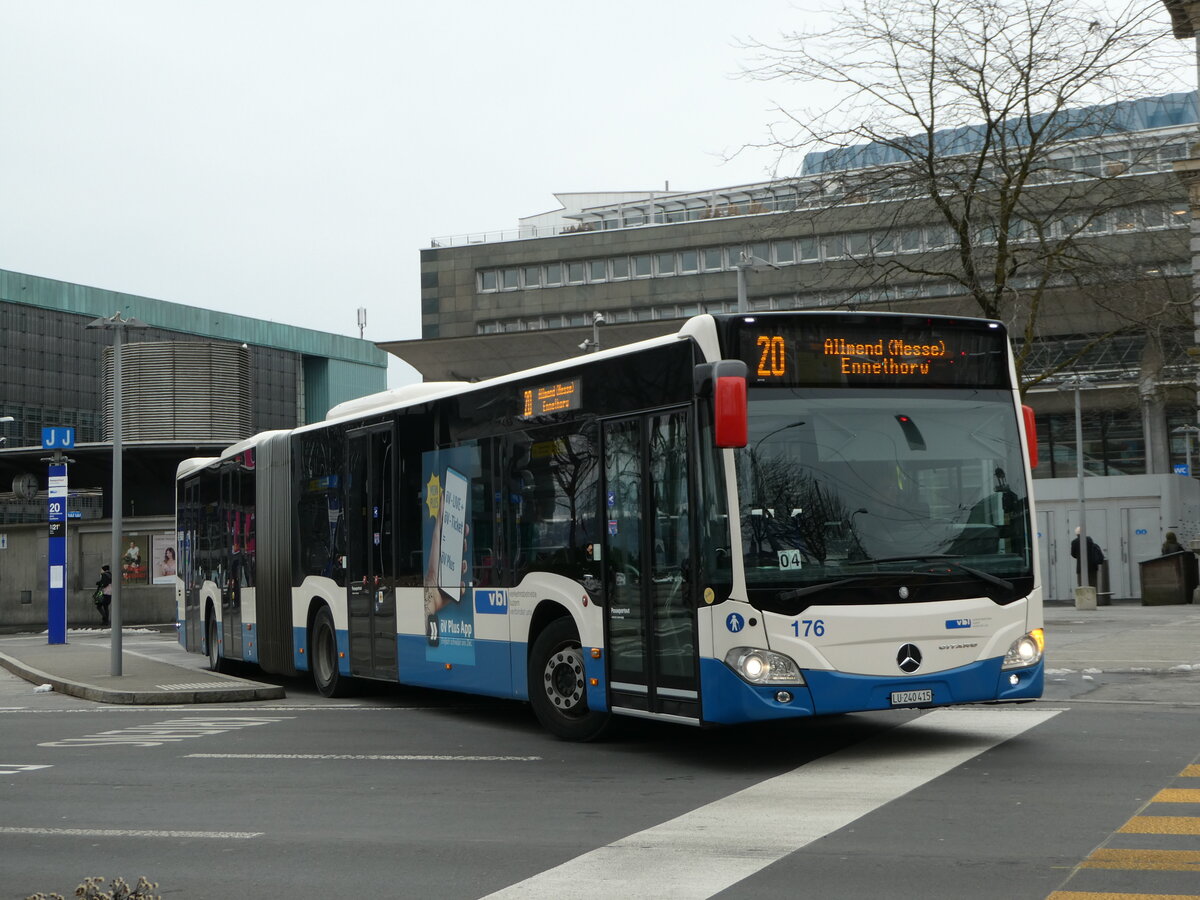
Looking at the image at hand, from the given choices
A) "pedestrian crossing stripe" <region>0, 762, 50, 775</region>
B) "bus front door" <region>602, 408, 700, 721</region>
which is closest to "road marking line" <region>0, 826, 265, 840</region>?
"pedestrian crossing stripe" <region>0, 762, 50, 775</region>

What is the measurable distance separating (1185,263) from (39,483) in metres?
33.8

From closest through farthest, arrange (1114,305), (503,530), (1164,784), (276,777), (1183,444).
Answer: (1164,784), (276,777), (503,530), (1114,305), (1183,444)

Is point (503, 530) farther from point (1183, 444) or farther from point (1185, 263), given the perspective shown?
point (1183, 444)

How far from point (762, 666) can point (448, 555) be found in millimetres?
4519

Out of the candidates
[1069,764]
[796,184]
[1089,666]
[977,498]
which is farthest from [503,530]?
[796,184]

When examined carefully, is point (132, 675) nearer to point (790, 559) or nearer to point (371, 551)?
point (371, 551)

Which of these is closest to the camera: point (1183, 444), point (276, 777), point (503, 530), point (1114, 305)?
point (276, 777)

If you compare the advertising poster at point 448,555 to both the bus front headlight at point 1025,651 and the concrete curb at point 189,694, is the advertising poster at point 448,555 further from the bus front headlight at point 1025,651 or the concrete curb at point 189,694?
the bus front headlight at point 1025,651

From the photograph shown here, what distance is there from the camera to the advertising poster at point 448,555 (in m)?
13.6

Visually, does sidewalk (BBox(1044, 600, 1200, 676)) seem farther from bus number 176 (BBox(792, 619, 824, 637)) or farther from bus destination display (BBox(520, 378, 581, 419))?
bus number 176 (BBox(792, 619, 824, 637))

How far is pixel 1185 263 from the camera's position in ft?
81.5

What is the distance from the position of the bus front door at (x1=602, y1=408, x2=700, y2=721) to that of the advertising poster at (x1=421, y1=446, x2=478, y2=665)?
2.40 metres

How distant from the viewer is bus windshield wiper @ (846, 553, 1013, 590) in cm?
1041

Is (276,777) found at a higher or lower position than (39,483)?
lower
